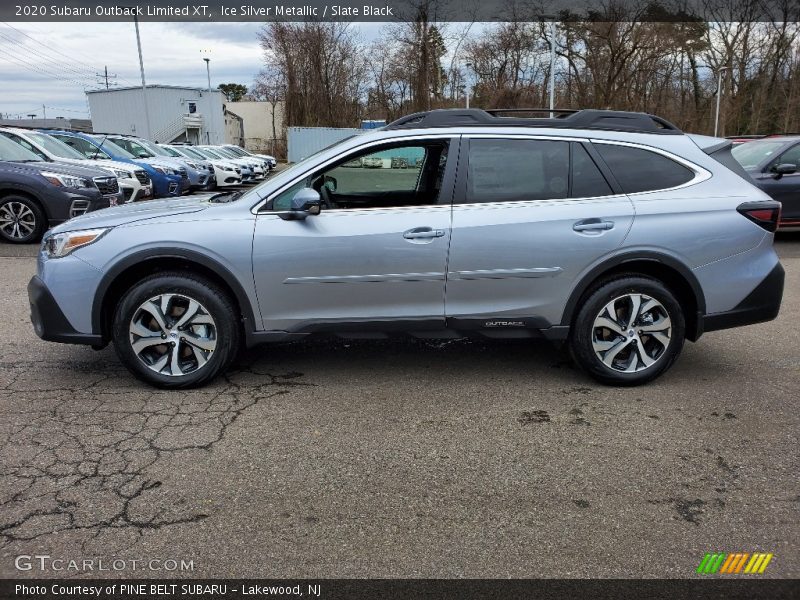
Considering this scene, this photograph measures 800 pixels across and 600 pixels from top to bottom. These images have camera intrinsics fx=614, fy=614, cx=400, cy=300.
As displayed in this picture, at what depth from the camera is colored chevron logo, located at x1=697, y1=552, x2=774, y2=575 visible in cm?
246

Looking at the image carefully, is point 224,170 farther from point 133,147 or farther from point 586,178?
point 586,178

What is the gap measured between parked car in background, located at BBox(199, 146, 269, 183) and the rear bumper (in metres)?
22.4

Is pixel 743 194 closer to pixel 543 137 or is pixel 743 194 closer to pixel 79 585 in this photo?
pixel 543 137

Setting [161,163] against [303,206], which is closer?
[303,206]

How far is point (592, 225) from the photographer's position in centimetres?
410

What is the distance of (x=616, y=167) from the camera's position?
4246mm

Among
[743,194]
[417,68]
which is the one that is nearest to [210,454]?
[743,194]

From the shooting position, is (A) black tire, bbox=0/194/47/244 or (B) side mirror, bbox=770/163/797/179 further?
(A) black tire, bbox=0/194/47/244

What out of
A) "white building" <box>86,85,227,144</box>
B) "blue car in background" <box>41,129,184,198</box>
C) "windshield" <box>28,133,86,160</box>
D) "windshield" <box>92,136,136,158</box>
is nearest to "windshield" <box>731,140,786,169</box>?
"blue car in background" <box>41,129,184,198</box>

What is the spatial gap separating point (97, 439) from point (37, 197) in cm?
796

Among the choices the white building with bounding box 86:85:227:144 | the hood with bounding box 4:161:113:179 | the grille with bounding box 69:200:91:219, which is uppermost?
the white building with bounding box 86:85:227:144

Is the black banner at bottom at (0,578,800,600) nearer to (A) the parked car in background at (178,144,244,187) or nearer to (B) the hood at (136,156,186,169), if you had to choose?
(B) the hood at (136,156,186,169)

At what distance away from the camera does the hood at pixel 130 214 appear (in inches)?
161

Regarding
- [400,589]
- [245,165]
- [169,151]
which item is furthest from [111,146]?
[400,589]
